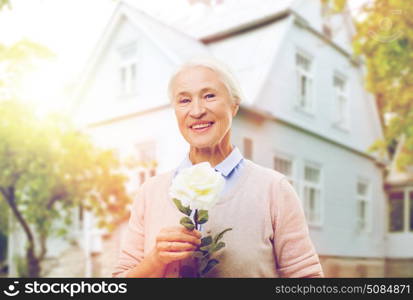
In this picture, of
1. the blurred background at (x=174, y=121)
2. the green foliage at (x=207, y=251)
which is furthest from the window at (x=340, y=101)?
the green foliage at (x=207, y=251)

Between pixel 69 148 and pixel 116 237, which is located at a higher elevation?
pixel 69 148

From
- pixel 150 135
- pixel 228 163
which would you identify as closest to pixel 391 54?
pixel 150 135

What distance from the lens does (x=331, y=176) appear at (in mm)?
4906

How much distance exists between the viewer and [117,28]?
4383 mm

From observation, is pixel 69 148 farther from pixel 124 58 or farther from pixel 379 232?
pixel 379 232

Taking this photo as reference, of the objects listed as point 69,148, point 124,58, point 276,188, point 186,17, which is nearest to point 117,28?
point 124,58

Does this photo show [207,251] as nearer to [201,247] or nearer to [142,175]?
[201,247]

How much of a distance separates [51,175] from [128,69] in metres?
1.04

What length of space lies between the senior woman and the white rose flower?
0.24 feet

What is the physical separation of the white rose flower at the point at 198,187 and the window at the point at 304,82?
3.81 metres

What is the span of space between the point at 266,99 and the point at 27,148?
5.62ft

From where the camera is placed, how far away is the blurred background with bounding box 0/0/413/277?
350cm

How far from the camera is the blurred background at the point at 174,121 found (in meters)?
3.50

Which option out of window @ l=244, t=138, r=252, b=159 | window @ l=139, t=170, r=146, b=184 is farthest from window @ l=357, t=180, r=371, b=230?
window @ l=139, t=170, r=146, b=184
